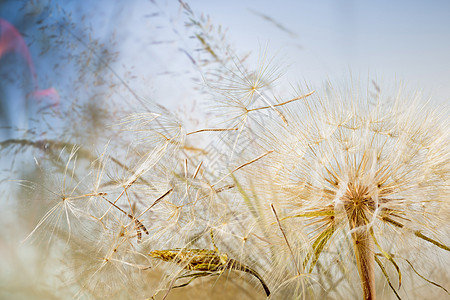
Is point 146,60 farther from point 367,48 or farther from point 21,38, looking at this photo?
point 367,48

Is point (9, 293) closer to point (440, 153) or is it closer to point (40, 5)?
point (40, 5)

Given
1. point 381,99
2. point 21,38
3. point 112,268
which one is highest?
point 21,38

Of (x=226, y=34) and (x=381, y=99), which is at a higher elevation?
(x=226, y=34)

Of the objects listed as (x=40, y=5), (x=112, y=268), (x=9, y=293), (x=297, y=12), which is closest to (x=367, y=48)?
(x=297, y=12)

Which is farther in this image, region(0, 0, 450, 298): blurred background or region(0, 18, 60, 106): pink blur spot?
→ region(0, 18, 60, 106): pink blur spot

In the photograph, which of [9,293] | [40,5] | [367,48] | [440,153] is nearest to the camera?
[440,153]

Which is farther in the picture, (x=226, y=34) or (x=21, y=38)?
(x=21, y=38)

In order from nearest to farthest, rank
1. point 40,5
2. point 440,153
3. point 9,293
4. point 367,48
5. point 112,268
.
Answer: point 440,153 → point 112,268 → point 367,48 → point 9,293 → point 40,5

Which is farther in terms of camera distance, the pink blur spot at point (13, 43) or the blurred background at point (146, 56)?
the pink blur spot at point (13, 43)

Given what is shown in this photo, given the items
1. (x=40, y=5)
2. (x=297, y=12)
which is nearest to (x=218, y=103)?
(x=297, y=12)
